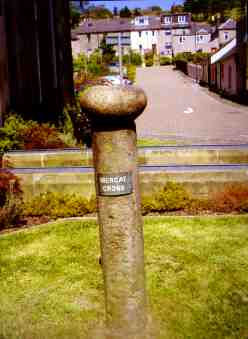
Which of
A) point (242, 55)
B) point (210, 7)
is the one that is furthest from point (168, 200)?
point (242, 55)

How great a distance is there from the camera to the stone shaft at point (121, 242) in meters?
4.15

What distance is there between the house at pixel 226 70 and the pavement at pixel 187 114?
3.26 feet

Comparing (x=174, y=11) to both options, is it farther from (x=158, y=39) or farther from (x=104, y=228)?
(x=104, y=228)

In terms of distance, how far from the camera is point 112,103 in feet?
13.1

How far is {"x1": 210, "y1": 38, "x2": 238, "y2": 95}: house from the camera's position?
28.5 meters

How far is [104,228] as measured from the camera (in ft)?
14.2

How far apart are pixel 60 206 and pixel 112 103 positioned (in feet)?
15.8

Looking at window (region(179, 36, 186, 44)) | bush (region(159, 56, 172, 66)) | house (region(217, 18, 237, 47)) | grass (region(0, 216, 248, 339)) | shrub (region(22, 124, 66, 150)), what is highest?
house (region(217, 18, 237, 47))

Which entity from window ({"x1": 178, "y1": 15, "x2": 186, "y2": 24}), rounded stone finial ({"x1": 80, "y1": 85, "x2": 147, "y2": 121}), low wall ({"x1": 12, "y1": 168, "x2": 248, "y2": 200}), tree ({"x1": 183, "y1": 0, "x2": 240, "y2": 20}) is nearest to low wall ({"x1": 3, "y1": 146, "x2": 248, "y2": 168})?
low wall ({"x1": 12, "y1": 168, "x2": 248, "y2": 200})

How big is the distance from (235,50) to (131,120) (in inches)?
1029

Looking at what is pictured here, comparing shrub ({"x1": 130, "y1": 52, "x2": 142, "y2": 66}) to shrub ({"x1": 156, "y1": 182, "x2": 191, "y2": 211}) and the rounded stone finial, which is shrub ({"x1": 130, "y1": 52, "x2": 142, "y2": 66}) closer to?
shrub ({"x1": 156, "y1": 182, "x2": 191, "y2": 211})

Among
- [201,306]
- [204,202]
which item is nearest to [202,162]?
[204,202]

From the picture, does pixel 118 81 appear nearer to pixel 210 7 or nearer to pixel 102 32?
pixel 210 7

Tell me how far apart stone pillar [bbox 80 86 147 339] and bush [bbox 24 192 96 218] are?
4071 millimetres
